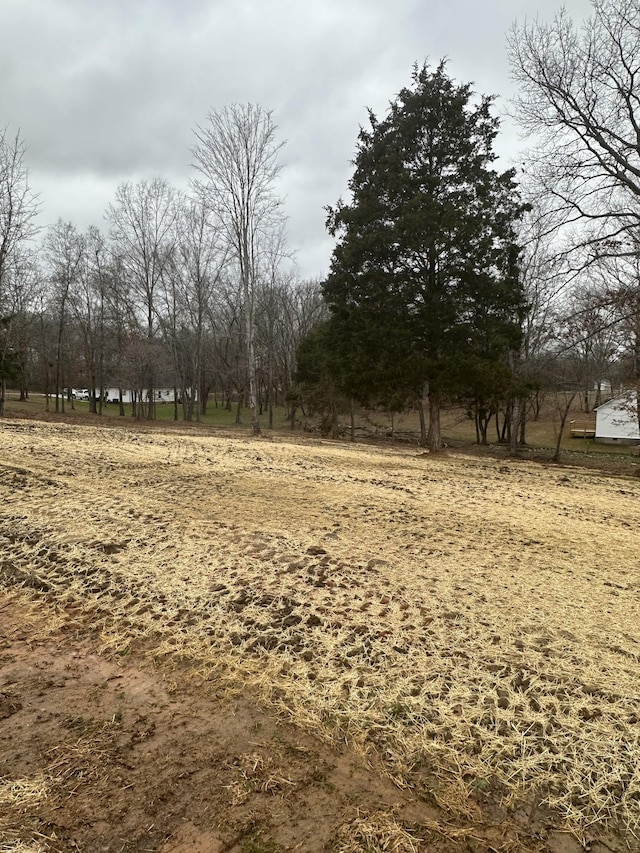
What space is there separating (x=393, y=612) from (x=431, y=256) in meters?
12.0

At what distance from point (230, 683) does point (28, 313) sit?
101 ft

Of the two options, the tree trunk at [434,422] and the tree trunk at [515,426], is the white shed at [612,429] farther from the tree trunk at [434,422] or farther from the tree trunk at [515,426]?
the tree trunk at [434,422]

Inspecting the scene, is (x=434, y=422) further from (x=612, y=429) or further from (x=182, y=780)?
(x=612, y=429)

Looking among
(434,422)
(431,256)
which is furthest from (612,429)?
(431,256)

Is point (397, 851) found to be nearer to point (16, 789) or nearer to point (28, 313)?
point (16, 789)

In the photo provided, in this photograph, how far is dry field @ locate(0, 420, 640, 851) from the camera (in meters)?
2.07

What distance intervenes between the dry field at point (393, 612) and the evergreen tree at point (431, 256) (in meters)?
7.51

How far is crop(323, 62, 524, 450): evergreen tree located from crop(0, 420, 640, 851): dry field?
7511 millimetres

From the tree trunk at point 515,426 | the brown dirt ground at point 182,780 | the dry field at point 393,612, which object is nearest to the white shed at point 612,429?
the tree trunk at point 515,426

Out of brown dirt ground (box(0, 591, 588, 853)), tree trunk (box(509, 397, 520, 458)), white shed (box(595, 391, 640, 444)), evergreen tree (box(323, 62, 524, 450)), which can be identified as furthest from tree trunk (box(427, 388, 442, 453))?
white shed (box(595, 391, 640, 444))

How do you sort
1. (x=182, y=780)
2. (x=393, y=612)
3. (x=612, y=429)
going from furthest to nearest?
(x=612, y=429) < (x=393, y=612) < (x=182, y=780)

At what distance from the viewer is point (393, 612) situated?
134 inches

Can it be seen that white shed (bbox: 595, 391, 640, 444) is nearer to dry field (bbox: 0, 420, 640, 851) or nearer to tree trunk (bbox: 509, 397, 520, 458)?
tree trunk (bbox: 509, 397, 520, 458)

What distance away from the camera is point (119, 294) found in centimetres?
3228
